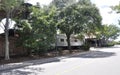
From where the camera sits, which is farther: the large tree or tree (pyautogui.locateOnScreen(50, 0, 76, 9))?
tree (pyautogui.locateOnScreen(50, 0, 76, 9))

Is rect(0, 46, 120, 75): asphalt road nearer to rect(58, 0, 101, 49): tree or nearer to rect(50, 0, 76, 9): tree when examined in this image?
rect(58, 0, 101, 49): tree

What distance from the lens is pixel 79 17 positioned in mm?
45094

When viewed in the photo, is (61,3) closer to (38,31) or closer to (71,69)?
(38,31)

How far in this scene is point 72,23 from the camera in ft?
151

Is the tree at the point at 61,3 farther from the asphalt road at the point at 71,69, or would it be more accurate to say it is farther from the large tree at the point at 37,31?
the asphalt road at the point at 71,69

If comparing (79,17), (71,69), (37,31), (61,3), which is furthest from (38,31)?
(61,3)

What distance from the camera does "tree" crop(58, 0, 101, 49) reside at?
4516cm

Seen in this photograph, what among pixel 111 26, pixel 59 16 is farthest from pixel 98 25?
pixel 111 26

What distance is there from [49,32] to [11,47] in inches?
198

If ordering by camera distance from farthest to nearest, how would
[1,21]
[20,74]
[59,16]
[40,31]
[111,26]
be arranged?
[111,26]
[59,16]
[40,31]
[1,21]
[20,74]

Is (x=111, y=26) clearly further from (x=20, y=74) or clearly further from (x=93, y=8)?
(x=20, y=74)

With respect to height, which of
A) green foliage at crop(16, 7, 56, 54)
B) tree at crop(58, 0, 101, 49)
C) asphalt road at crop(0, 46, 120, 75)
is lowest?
asphalt road at crop(0, 46, 120, 75)

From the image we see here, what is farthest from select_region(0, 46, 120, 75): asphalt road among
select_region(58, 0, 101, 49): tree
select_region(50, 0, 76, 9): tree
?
select_region(50, 0, 76, 9): tree

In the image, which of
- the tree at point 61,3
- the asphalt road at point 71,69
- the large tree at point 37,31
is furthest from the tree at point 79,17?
the asphalt road at point 71,69
